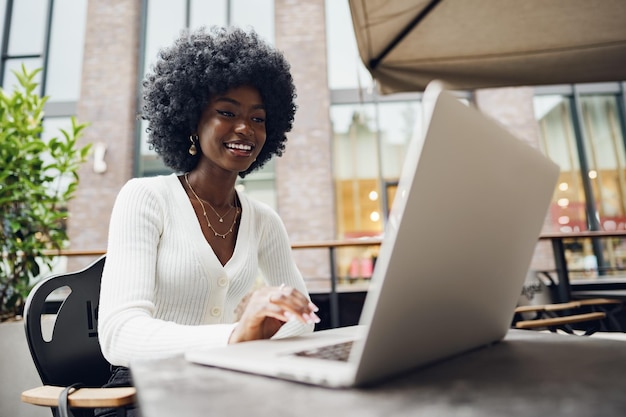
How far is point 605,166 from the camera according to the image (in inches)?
263

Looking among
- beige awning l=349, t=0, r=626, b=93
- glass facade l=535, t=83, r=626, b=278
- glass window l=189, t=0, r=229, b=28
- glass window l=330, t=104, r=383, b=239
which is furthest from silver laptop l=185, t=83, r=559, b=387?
glass window l=189, t=0, r=229, b=28

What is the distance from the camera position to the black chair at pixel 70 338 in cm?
96

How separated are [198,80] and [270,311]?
98 centimetres

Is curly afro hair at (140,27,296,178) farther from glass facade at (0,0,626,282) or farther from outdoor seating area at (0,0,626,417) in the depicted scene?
glass facade at (0,0,626,282)

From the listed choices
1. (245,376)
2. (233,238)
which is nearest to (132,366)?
(245,376)

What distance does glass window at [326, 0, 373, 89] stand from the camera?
6.56 meters

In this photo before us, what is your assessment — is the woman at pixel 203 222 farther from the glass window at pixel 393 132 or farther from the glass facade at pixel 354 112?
the glass window at pixel 393 132

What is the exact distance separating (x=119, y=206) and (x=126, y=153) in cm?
562

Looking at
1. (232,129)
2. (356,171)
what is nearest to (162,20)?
(356,171)

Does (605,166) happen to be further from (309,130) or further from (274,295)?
(274,295)

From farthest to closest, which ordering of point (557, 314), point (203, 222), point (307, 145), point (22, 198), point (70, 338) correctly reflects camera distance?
point (307, 145) → point (557, 314) → point (22, 198) → point (203, 222) → point (70, 338)

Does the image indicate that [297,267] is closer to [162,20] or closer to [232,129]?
[232,129]

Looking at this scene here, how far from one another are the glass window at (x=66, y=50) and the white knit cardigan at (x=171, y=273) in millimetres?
6422

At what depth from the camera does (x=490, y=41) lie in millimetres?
1767
